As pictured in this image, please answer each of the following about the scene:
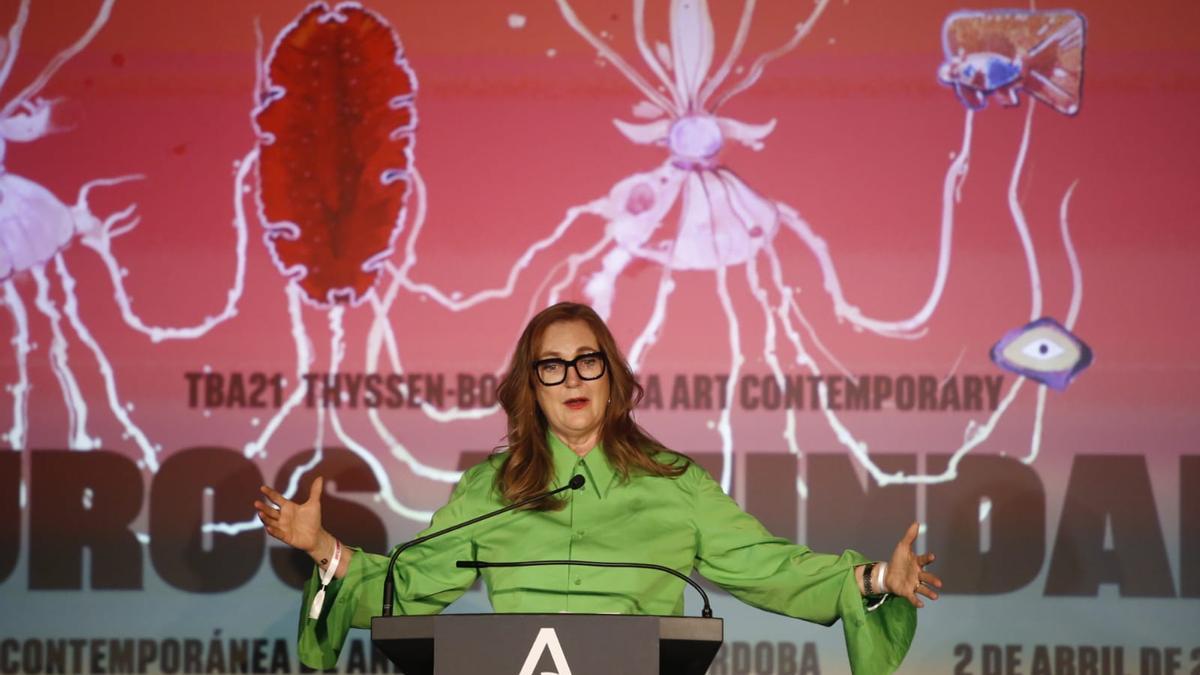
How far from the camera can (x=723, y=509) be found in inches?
129

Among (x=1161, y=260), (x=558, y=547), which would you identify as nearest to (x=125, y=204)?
(x=558, y=547)

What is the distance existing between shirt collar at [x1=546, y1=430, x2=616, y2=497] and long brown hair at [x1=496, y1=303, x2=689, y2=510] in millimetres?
17

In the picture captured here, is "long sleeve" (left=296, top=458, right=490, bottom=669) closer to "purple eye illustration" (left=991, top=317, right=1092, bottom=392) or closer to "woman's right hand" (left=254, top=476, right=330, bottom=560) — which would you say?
"woman's right hand" (left=254, top=476, right=330, bottom=560)

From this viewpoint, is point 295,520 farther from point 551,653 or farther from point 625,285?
point 625,285

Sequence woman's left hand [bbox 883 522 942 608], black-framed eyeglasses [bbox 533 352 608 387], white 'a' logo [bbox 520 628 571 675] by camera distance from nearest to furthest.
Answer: white 'a' logo [bbox 520 628 571 675] → woman's left hand [bbox 883 522 942 608] → black-framed eyeglasses [bbox 533 352 608 387]

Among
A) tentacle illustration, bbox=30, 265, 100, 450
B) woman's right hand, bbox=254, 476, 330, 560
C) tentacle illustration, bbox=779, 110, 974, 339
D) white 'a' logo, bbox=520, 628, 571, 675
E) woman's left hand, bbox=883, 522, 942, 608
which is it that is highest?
tentacle illustration, bbox=779, 110, 974, 339

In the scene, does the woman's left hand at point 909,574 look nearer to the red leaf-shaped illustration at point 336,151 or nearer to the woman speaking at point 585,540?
the woman speaking at point 585,540

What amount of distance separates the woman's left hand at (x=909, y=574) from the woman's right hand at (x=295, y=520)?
46.2 inches

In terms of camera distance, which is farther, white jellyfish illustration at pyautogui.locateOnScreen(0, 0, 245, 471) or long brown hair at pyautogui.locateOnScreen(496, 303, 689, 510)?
white jellyfish illustration at pyautogui.locateOnScreen(0, 0, 245, 471)

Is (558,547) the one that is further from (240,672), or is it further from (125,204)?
(125,204)

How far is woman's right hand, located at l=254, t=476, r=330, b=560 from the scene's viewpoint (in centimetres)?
296

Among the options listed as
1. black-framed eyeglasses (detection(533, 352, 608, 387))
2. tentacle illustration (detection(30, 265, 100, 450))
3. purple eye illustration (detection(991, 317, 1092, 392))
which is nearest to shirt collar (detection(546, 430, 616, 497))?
black-framed eyeglasses (detection(533, 352, 608, 387))

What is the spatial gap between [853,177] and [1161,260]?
3.15ft

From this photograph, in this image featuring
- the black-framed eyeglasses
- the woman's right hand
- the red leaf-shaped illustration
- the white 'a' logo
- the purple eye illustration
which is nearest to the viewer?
the white 'a' logo
